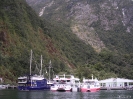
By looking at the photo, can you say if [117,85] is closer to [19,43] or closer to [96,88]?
[96,88]

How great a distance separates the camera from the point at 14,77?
156m

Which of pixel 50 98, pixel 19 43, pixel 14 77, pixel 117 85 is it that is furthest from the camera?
pixel 19 43

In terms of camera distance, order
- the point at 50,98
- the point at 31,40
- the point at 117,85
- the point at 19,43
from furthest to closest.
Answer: the point at 31,40 → the point at 19,43 → the point at 117,85 → the point at 50,98

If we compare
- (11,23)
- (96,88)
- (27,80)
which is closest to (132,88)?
(96,88)

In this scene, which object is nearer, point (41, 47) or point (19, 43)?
point (19, 43)

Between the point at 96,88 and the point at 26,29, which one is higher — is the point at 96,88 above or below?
below

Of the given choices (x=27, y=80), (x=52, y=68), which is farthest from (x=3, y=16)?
(x=27, y=80)

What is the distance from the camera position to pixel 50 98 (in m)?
85.1

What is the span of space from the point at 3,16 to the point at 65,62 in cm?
Result: 4222

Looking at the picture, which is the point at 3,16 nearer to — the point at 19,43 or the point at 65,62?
the point at 19,43

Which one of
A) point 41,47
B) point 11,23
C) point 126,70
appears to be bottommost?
point 126,70

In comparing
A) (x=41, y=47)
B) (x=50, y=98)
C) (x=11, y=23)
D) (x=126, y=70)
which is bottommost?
(x=50, y=98)

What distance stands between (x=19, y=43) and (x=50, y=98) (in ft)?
321

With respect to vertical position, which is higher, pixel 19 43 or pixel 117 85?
pixel 19 43
